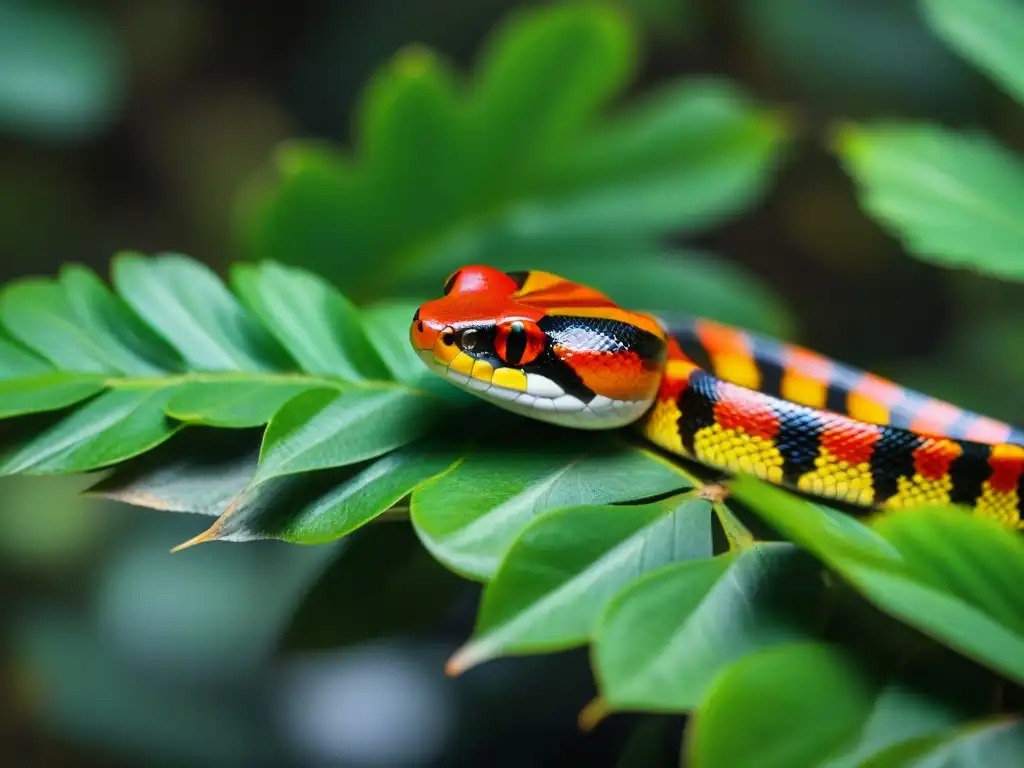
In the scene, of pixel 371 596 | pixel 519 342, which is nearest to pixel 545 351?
pixel 519 342

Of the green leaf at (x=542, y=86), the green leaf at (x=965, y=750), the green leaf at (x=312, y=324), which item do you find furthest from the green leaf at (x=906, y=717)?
the green leaf at (x=542, y=86)

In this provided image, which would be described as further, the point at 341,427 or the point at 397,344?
the point at 397,344

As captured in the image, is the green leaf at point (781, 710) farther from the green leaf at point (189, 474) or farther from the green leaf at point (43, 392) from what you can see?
the green leaf at point (43, 392)

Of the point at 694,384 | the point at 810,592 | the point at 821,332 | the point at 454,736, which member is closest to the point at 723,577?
the point at 810,592

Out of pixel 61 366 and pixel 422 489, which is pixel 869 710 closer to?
pixel 422 489

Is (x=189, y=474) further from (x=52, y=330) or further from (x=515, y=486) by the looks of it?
(x=515, y=486)

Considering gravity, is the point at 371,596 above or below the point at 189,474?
below

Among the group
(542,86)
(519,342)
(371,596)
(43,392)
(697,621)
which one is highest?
(542,86)
